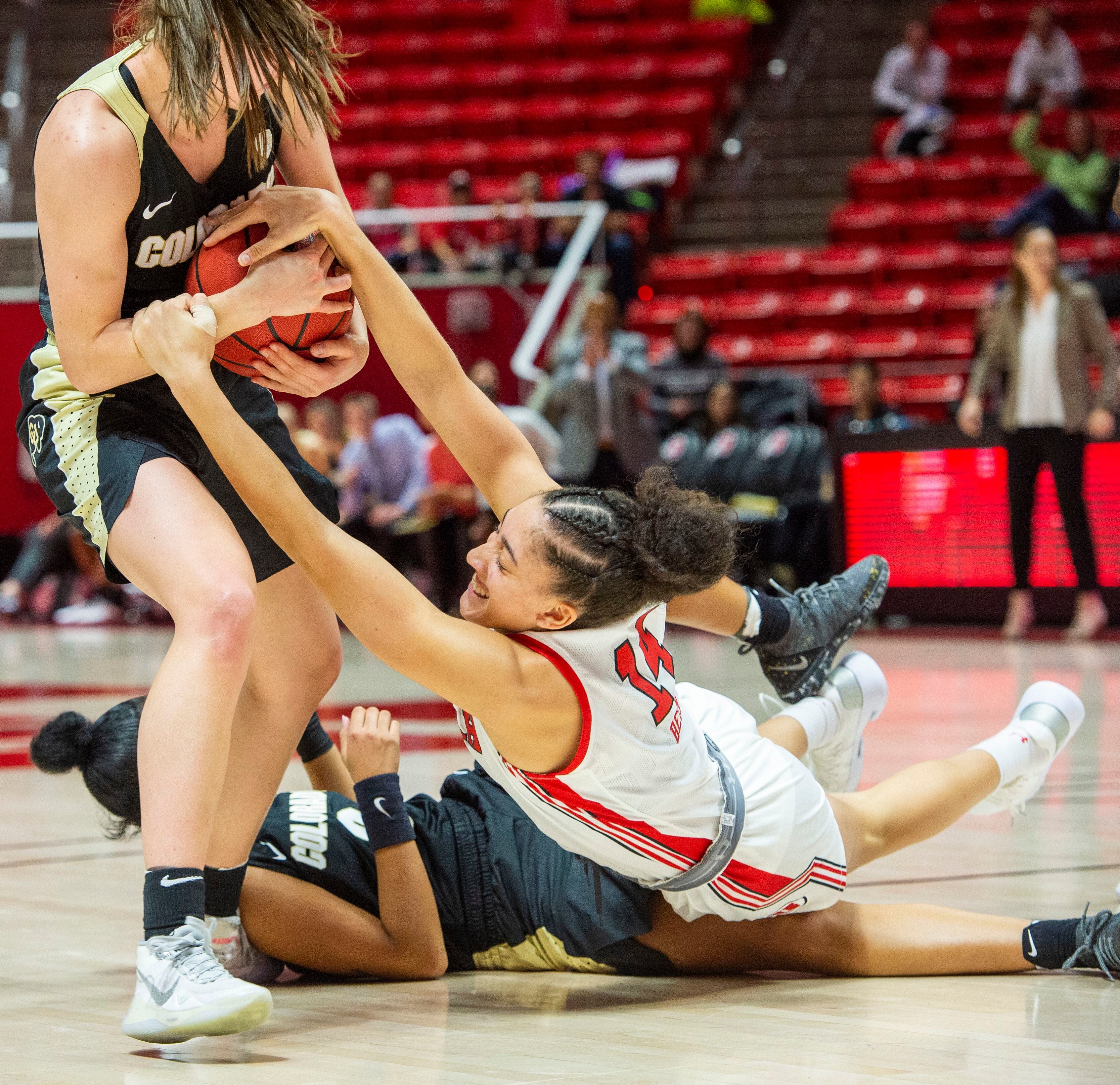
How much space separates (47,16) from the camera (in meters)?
16.8

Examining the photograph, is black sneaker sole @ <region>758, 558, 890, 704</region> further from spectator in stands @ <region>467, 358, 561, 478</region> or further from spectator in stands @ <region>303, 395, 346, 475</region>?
spectator in stands @ <region>303, 395, 346, 475</region>

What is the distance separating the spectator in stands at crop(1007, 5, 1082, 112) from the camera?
41.6 ft

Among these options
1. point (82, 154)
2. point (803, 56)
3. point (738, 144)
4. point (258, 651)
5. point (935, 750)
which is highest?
point (803, 56)

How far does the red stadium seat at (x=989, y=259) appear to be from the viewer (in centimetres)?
1213

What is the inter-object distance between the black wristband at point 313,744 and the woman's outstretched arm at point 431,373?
24.0 inches

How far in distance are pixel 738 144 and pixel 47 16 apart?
305 inches

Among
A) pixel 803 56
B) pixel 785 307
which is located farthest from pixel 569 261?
pixel 803 56

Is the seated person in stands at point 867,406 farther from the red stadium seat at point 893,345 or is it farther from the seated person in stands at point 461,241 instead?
the seated person in stands at point 461,241

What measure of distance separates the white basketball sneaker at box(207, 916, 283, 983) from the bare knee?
0.45 meters

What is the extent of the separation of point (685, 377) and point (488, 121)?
5169 millimetres

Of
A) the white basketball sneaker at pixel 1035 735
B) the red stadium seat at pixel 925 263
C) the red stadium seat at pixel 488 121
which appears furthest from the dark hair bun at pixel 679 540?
the red stadium seat at pixel 488 121

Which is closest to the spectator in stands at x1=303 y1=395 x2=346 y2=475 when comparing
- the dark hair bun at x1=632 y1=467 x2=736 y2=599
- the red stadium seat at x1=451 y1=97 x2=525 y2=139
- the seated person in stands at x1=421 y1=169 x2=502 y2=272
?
the seated person in stands at x1=421 y1=169 x2=502 y2=272

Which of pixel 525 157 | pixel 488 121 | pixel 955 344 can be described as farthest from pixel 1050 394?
pixel 488 121

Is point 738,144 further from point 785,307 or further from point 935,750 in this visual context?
point 935,750
